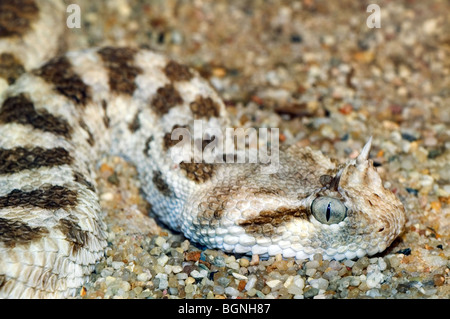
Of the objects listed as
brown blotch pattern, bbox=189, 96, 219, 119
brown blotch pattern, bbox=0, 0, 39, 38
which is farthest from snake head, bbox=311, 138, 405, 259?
brown blotch pattern, bbox=0, 0, 39, 38

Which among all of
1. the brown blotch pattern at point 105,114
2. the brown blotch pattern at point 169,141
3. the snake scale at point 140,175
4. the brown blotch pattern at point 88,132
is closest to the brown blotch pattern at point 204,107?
the snake scale at point 140,175

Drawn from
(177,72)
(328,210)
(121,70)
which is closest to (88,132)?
(121,70)

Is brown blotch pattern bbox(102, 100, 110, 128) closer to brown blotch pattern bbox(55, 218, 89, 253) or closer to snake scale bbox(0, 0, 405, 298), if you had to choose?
snake scale bbox(0, 0, 405, 298)

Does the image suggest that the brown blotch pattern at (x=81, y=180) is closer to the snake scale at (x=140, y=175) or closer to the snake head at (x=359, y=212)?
the snake scale at (x=140, y=175)

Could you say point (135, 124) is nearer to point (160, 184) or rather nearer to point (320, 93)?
point (160, 184)
